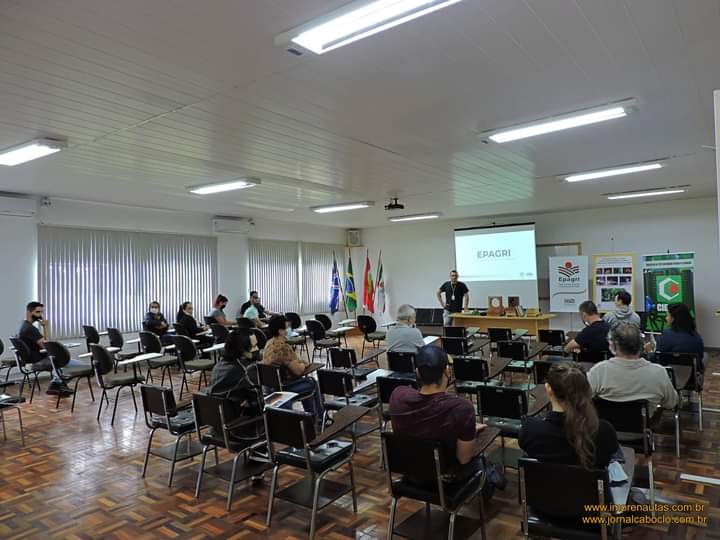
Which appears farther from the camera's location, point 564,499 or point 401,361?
point 401,361

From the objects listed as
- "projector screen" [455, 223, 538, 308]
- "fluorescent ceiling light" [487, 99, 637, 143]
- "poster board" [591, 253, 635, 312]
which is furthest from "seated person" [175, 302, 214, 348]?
"poster board" [591, 253, 635, 312]

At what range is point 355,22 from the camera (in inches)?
98.0

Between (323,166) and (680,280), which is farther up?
(323,166)

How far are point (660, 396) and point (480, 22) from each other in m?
2.72

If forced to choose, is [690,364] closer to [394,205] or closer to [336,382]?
[336,382]

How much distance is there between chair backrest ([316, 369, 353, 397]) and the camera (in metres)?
4.47

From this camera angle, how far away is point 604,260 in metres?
10.5

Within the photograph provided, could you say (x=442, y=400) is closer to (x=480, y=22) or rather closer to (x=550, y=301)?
(x=480, y=22)

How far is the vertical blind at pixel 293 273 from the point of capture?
1195cm

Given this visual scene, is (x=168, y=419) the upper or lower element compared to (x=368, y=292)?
lower

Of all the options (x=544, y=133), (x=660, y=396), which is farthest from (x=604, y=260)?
(x=660, y=396)

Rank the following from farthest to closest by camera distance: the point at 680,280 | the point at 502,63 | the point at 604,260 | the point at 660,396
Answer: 1. the point at 604,260
2. the point at 680,280
3. the point at 660,396
4. the point at 502,63

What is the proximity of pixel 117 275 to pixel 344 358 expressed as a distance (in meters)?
5.69

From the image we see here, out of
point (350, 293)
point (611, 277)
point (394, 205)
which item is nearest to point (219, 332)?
point (394, 205)
